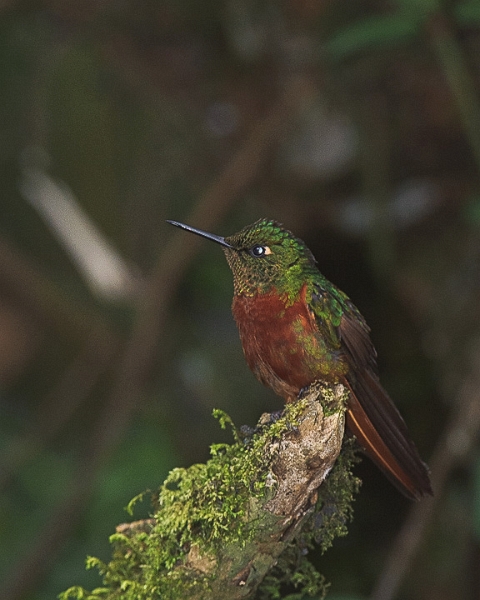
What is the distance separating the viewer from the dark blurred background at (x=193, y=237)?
177 inches

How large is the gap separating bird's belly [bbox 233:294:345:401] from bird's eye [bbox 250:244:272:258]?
13 cm

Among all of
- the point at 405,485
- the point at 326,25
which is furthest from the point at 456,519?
the point at 326,25

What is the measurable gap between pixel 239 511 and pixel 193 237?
2.83 metres

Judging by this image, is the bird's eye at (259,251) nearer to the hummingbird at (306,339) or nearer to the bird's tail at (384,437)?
the hummingbird at (306,339)

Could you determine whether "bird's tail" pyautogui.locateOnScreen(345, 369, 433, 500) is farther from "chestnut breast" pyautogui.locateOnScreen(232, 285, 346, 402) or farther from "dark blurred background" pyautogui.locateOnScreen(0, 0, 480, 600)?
"dark blurred background" pyautogui.locateOnScreen(0, 0, 480, 600)

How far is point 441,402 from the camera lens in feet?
15.2

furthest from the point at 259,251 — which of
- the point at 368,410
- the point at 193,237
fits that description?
the point at 193,237

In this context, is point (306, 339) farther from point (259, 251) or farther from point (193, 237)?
point (193, 237)

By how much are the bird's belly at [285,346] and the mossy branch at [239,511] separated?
0.26 metres

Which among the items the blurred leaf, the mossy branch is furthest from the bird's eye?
the blurred leaf

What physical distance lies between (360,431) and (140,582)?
2.25ft

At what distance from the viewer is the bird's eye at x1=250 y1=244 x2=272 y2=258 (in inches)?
92.1

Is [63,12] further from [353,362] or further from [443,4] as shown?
[353,362]

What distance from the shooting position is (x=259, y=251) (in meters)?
2.35
